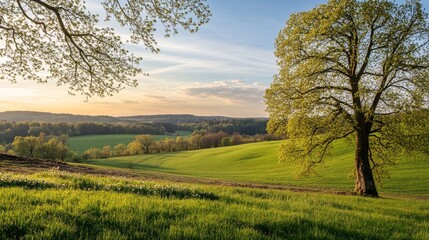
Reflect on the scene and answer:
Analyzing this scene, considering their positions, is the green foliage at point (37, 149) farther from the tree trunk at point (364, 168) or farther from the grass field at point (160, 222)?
the grass field at point (160, 222)

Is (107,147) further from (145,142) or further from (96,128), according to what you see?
(96,128)

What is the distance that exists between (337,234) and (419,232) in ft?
7.83

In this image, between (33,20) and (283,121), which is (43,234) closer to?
(33,20)

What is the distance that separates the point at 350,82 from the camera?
23.9 m

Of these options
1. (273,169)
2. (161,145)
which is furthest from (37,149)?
(273,169)

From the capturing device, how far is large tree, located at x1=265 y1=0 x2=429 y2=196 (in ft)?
72.1

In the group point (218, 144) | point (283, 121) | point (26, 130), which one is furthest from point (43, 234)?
point (26, 130)

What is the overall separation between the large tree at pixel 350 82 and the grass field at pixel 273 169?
4.09 metres

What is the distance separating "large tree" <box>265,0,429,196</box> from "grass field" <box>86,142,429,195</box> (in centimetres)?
409

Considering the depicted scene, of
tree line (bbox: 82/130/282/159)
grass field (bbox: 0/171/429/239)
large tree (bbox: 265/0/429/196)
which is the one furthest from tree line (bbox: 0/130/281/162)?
grass field (bbox: 0/171/429/239)

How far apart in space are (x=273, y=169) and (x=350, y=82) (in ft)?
147

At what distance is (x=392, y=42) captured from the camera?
22.2 metres

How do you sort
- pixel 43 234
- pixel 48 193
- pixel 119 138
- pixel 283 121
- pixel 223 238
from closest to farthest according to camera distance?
pixel 43 234 → pixel 223 238 → pixel 48 193 → pixel 283 121 → pixel 119 138

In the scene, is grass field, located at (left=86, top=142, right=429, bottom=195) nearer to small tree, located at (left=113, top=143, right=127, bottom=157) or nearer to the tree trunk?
the tree trunk
